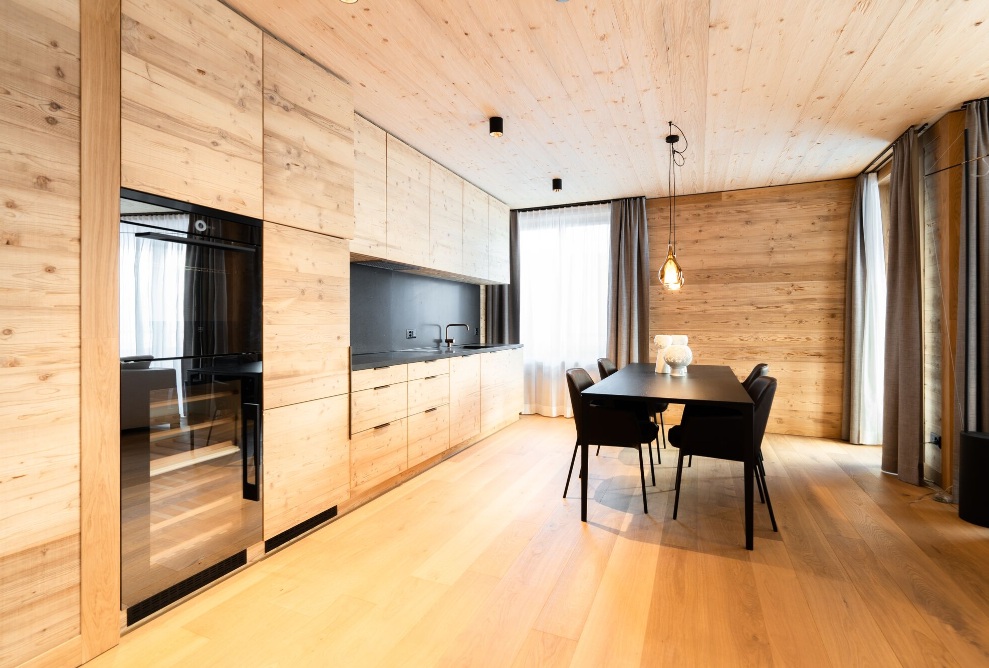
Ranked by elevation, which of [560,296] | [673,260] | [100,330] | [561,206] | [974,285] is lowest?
[100,330]

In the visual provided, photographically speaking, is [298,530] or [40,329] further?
[298,530]

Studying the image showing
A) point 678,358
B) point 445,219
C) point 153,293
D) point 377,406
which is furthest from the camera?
point 445,219

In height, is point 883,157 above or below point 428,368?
above

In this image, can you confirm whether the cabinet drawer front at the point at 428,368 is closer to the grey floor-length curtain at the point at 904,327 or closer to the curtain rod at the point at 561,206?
the curtain rod at the point at 561,206

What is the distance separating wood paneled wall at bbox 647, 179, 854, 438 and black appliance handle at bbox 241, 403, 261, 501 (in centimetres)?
464

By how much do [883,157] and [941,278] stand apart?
1516 mm

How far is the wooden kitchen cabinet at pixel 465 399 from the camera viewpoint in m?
4.39

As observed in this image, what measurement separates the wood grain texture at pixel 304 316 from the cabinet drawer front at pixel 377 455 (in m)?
0.43

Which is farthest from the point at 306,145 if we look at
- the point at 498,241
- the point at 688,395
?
the point at 498,241

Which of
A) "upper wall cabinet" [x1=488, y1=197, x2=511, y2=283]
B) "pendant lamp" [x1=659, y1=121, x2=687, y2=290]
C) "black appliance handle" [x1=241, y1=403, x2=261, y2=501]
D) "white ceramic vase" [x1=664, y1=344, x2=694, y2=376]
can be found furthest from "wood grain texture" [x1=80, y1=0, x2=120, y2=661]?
"upper wall cabinet" [x1=488, y1=197, x2=511, y2=283]

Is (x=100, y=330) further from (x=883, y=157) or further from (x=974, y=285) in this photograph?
(x=883, y=157)

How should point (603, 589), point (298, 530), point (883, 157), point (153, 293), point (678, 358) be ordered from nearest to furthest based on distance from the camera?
point (153, 293) < point (603, 589) < point (298, 530) < point (678, 358) < point (883, 157)

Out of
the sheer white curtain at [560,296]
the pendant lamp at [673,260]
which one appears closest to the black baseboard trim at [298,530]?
the pendant lamp at [673,260]

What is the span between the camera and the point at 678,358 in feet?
12.7
